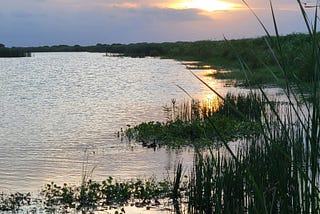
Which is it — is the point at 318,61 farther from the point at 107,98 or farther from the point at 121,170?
the point at 107,98

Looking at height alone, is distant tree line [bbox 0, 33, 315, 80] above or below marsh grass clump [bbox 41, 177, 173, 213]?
above

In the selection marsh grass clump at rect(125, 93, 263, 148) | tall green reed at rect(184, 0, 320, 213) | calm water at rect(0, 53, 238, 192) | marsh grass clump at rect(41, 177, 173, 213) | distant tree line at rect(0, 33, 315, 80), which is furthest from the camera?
distant tree line at rect(0, 33, 315, 80)

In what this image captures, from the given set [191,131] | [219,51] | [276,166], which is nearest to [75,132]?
[191,131]

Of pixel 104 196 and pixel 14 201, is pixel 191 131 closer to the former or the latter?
pixel 104 196

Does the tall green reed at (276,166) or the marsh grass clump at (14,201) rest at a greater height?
the tall green reed at (276,166)

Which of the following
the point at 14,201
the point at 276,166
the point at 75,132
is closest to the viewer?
the point at 276,166

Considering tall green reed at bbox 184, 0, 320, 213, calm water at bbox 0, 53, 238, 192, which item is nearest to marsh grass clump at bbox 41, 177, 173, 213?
calm water at bbox 0, 53, 238, 192

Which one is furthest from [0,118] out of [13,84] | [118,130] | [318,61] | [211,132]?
[318,61]

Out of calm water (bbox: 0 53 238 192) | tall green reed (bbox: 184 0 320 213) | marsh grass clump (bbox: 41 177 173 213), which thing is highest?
tall green reed (bbox: 184 0 320 213)

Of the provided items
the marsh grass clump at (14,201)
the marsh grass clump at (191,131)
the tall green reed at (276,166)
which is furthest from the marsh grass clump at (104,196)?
the marsh grass clump at (191,131)

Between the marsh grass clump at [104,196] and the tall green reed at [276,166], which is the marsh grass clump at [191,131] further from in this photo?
the tall green reed at [276,166]

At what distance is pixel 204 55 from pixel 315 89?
5869 centimetres

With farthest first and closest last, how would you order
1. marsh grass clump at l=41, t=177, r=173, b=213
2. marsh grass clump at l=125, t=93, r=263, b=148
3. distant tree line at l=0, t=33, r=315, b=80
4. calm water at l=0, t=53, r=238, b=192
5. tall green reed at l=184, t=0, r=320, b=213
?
distant tree line at l=0, t=33, r=315, b=80, marsh grass clump at l=125, t=93, r=263, b=148, calm water at l=0, t=53, r=238, b=192, marsh grass clump at l=41, t=177, r=173, b=213, tall green reed at l=184, t=0, r=320, b=213

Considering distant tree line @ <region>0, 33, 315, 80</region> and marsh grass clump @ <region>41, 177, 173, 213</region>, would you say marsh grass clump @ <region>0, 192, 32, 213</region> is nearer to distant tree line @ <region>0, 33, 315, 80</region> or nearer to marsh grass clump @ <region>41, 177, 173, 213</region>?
marsh grass clump @ <region>41, 177, 173, 213</region>
